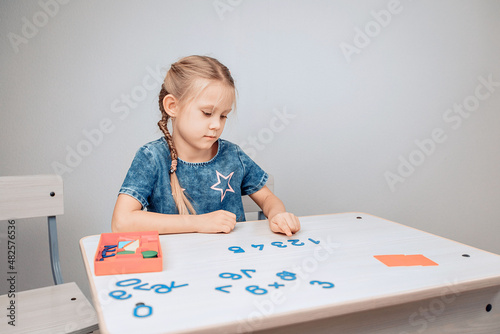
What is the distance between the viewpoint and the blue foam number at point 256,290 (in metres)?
0.61

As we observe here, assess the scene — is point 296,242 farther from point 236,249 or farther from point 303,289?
point 303,289

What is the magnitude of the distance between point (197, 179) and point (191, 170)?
3 centimetres

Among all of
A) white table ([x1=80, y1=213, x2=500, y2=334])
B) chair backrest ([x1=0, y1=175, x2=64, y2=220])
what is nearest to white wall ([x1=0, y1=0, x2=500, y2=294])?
chair backrest ([x1=0, y1=175, x2=64, y2=220])

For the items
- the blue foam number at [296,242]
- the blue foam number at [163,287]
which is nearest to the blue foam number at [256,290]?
the blue foam number at [163,287]

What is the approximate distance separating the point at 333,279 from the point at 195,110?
59 cm

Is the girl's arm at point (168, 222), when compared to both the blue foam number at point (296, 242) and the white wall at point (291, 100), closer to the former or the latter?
the blue foam number at point (296, 242)

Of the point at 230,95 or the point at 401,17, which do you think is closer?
the point at 230,95

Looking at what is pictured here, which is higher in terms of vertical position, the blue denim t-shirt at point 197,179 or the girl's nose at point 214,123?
the girl's nose at point 214,123

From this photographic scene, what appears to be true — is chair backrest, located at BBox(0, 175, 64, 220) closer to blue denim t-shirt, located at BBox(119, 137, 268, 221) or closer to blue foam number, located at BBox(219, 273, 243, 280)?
blue denim t-shirt, located at BBox(119, 137, 268, 221)

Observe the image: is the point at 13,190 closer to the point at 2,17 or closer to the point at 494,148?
the point at 2,17

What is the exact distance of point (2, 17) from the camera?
1423 mm

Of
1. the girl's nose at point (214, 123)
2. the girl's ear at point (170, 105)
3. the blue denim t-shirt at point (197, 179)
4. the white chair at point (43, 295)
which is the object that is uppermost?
the girl's ear at point (170, 105)

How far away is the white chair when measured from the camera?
0.91 meters

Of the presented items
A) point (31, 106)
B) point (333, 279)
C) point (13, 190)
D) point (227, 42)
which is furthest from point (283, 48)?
point (333, 279)
